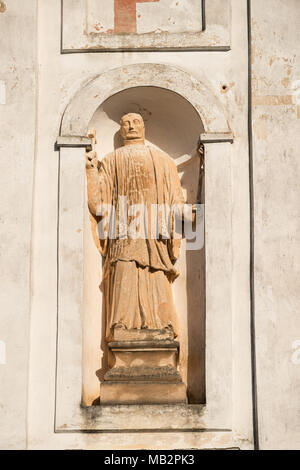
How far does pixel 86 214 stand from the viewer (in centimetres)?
1274

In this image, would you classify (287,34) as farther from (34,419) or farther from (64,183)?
(34,419)

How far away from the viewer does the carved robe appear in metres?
12.5

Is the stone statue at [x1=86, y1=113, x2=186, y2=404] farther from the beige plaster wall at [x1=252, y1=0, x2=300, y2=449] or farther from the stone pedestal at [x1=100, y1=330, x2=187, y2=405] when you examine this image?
the beige plaster wall at [x1=252, y1=0, x2=300, y2=449]

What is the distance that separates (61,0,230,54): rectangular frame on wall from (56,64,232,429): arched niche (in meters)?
0.27

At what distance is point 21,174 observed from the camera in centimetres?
1251

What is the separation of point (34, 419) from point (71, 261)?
1720mm

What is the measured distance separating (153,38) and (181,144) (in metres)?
1.25

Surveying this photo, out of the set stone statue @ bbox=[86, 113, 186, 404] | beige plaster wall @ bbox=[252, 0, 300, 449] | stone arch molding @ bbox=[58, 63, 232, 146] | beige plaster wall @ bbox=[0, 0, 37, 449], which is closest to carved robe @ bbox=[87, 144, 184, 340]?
stone statue @ bbox=[86, 113, 186, 404]

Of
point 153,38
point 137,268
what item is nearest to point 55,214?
point 137,268

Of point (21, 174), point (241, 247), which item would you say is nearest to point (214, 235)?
point (241, 247)

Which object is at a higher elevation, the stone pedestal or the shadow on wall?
the shadow on wall

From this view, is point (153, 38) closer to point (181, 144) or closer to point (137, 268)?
point (181, 144)

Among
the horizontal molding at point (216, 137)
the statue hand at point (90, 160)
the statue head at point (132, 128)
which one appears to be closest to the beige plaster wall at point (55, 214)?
the horizontal molding at point (216, 137)

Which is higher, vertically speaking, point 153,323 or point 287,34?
point 287,34
